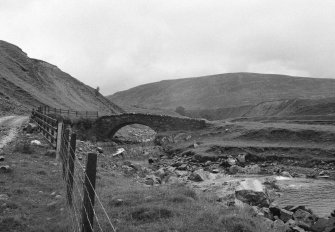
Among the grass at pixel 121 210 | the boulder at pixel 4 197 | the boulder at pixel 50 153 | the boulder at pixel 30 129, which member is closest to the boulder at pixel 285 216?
the grass at pixel 121 210

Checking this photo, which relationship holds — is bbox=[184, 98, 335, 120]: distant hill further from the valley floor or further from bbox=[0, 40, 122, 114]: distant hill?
the valley floor

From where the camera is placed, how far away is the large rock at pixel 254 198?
46.6 feet

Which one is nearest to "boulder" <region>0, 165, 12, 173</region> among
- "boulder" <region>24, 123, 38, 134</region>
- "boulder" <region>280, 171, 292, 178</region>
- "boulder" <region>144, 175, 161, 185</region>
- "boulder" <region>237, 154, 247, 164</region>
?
"boulder" <region>144, 175, 161, 185</region>

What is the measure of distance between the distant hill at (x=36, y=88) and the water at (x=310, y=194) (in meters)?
34.7

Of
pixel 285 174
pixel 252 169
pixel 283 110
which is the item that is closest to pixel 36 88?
pixel 252 169

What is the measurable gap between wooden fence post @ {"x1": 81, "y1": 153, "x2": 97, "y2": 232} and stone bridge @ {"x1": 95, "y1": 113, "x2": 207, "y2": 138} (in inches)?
1480

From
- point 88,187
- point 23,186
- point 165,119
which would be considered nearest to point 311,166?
point 165,119

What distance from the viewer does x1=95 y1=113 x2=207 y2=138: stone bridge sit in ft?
144

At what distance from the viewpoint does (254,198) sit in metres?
14.5

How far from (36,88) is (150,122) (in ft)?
96.5

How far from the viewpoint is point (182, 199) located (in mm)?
10102

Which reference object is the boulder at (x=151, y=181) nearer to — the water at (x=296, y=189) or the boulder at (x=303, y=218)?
the water at (x=296, y=189)

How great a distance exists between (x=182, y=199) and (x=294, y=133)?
29.5 m

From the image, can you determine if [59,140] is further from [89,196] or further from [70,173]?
[89,196]
